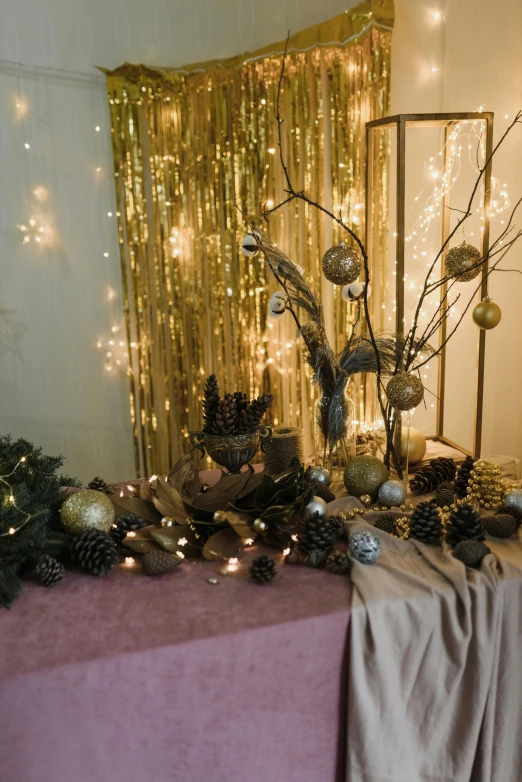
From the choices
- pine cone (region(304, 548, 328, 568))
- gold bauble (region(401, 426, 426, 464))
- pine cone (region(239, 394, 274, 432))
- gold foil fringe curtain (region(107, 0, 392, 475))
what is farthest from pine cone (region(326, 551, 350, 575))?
gold foil fringe curtain (region(107, 0, 392, 475))

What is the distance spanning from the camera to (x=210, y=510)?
148 cm

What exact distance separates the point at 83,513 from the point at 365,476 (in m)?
0.67

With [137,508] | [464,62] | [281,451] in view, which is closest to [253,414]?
[281,451]

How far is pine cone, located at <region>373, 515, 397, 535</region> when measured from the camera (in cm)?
150

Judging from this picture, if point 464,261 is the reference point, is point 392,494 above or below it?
below

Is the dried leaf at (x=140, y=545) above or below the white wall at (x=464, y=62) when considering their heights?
below

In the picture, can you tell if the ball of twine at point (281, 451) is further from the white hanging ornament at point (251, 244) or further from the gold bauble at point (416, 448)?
the white hanging ornament at point (251, 244)

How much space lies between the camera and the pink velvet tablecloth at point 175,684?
110cm

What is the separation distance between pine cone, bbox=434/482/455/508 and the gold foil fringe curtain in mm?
1408

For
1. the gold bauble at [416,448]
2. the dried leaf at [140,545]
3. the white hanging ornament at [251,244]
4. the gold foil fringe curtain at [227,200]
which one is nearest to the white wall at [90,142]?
the gold foil fringe curtain at [227,200]

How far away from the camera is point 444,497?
5.41 feet

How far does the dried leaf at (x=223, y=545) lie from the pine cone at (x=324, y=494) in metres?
0.28

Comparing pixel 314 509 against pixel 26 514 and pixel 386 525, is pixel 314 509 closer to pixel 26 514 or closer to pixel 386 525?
pixel 386 525

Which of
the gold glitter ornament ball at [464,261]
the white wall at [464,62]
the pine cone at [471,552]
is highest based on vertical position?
the white wall at [464,62]
